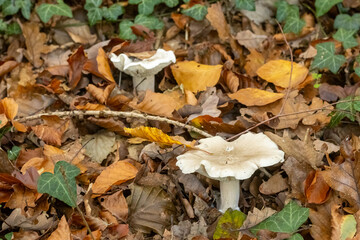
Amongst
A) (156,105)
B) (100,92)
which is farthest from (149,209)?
(100,92)

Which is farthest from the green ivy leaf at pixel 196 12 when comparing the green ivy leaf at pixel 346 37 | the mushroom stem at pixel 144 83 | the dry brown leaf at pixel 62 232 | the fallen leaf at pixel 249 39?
the dry brown leaf at pixel 62 232

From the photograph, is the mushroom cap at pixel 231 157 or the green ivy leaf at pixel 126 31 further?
the green ivy leaf at pixel 126 31

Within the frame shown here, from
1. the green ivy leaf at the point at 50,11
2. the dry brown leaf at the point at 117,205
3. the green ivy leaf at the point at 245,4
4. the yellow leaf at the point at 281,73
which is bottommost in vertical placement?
the dry brown leaf at the point at 117,205

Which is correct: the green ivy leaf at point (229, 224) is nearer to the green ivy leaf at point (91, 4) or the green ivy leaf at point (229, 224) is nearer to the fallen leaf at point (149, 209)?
the fallen leaf at point (149, 209)

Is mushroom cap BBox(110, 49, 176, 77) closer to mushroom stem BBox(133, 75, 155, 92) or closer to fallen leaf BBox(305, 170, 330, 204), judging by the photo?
mushroom stem BBox(133, 75, 155, 92)

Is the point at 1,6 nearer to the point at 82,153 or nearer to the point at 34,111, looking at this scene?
the point at 34,111

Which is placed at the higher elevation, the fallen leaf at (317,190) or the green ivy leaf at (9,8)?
the green ivy leaf at (9,8)
